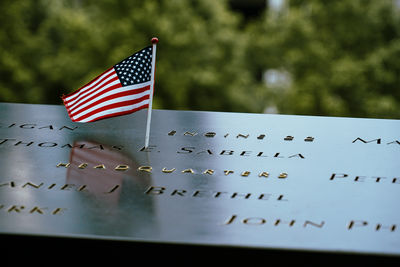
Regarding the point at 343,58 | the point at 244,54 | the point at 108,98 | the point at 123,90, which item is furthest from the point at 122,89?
the point at 244,54

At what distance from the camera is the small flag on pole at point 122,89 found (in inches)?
296

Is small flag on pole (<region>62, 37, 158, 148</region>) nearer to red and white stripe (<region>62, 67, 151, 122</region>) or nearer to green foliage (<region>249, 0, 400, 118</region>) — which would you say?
red and white stripe (<region>62, 67, 151, 122</region>)

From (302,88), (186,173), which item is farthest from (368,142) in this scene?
(302,88)

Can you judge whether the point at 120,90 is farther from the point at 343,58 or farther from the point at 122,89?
the point at 343,58

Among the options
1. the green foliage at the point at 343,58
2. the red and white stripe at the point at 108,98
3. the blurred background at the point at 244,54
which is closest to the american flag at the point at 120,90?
the red and white stripe at the point at 108,98

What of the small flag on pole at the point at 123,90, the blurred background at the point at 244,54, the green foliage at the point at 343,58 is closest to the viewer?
the small flag on pole at the point at 123,90

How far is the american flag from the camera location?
7.53 m

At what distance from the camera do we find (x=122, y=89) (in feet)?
24.9

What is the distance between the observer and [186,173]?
6.73 m

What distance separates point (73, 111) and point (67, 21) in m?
17.8

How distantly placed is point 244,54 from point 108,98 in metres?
19.3

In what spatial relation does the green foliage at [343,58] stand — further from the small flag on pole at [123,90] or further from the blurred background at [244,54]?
the small flag on pole at [123,90]

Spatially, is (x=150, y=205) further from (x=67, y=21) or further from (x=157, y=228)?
(x=67, y=21)

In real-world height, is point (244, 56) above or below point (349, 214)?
below
